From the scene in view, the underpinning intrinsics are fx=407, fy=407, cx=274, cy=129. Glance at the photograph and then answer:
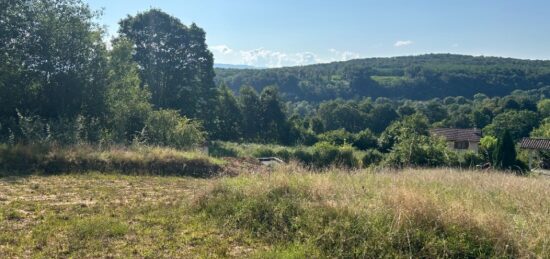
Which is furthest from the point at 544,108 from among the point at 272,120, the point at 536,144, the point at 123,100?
the point at 123,100

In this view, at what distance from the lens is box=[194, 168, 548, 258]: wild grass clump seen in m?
4.65

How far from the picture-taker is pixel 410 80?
10850cm

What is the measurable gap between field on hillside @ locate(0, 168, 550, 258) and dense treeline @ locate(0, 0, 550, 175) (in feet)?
17.5

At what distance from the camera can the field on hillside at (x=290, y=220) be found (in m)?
4.76

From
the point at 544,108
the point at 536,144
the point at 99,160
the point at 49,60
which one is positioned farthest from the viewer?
the point at 544,108

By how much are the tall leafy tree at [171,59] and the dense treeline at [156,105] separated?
8cm

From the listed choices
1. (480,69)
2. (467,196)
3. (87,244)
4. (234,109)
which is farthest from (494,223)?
(480,69)

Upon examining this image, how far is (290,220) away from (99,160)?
7724 millimetres

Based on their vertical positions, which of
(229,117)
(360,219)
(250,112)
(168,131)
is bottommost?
(229,117)

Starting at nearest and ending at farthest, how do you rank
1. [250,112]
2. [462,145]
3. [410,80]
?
[250,112] → [462,145] → [410,80]

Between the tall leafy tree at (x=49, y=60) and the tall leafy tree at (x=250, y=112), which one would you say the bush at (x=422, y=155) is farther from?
the tall leafy tree at (x=250, y=112)

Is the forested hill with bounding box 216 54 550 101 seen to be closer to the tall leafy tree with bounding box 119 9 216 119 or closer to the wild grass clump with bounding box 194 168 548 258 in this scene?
the tall leafy tree with bounding box 119 9 216 119

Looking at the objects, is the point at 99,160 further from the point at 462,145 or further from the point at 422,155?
the point at 462,145

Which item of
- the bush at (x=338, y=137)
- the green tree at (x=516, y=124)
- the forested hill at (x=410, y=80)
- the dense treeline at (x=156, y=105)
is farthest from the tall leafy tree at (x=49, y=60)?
the forested hill at (x=410, y=80)
